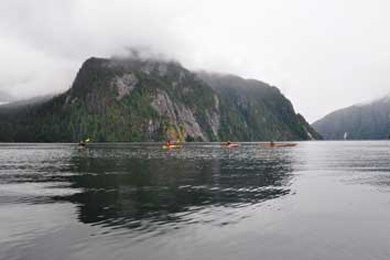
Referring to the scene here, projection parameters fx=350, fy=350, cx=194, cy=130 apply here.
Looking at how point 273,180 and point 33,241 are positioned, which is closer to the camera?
point 33,241

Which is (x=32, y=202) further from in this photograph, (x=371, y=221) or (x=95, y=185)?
(x=371, y=221)

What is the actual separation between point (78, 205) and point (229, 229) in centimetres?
1684

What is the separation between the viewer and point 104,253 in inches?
811

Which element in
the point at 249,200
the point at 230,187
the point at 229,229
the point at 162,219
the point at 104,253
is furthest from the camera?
the point at 230,187

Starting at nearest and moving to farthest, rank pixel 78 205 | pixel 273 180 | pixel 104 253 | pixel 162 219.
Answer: pixel 104 253, pixel 162 219, pixel 78 205, pixel 273 180

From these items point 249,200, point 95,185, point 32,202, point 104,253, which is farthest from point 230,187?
point 104,253

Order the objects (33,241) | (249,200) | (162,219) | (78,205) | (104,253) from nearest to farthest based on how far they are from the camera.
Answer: (104,253)
(33,241)
(162,219)
(78,205)
(249,200)

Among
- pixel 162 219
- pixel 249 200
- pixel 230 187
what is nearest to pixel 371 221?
pixel 249 200

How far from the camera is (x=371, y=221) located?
2953 centimetres

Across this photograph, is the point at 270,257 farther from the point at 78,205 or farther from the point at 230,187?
the point at 230,187

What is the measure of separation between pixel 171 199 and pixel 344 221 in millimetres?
17420

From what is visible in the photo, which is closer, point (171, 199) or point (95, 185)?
point (171, 199)

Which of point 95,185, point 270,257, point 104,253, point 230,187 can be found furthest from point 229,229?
point 95,185

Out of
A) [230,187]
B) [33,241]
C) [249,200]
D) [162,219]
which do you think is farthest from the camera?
[230,187]
